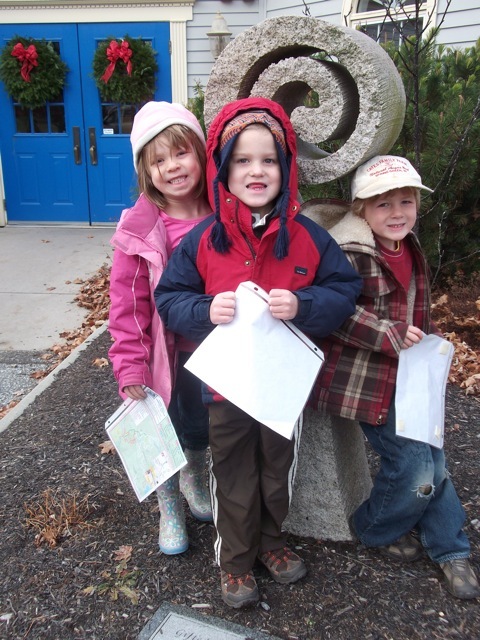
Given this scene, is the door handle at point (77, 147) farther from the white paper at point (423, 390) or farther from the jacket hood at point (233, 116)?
the white paper at point (423, 390)

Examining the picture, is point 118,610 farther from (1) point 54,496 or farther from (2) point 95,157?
(2) point 95,157

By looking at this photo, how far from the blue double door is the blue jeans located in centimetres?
652

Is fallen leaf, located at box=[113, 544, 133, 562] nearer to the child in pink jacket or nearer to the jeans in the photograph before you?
the jeans

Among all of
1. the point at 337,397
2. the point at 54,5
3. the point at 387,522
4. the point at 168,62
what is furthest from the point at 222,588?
the point at 54,5

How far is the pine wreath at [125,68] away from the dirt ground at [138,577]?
5.65 m

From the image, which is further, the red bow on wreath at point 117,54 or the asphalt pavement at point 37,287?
the red bow on wreath at point 117,54

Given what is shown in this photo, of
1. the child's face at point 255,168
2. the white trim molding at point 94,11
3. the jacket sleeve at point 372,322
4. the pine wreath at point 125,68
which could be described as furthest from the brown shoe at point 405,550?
the white trim molding at point 94,11

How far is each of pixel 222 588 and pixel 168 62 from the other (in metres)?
6.93

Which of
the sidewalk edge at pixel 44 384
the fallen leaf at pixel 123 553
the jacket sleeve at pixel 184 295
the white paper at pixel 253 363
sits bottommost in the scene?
the sidewalk edge at pixel 44 384

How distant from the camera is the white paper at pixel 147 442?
2011mm

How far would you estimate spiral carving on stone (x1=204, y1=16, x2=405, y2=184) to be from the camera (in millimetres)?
1928

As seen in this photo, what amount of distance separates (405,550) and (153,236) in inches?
58.5

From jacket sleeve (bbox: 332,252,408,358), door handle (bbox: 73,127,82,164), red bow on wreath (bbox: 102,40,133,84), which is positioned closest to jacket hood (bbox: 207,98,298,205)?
jacket sleeve (bbox: 332,252,408,358)

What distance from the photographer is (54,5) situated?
7352 millimetres
